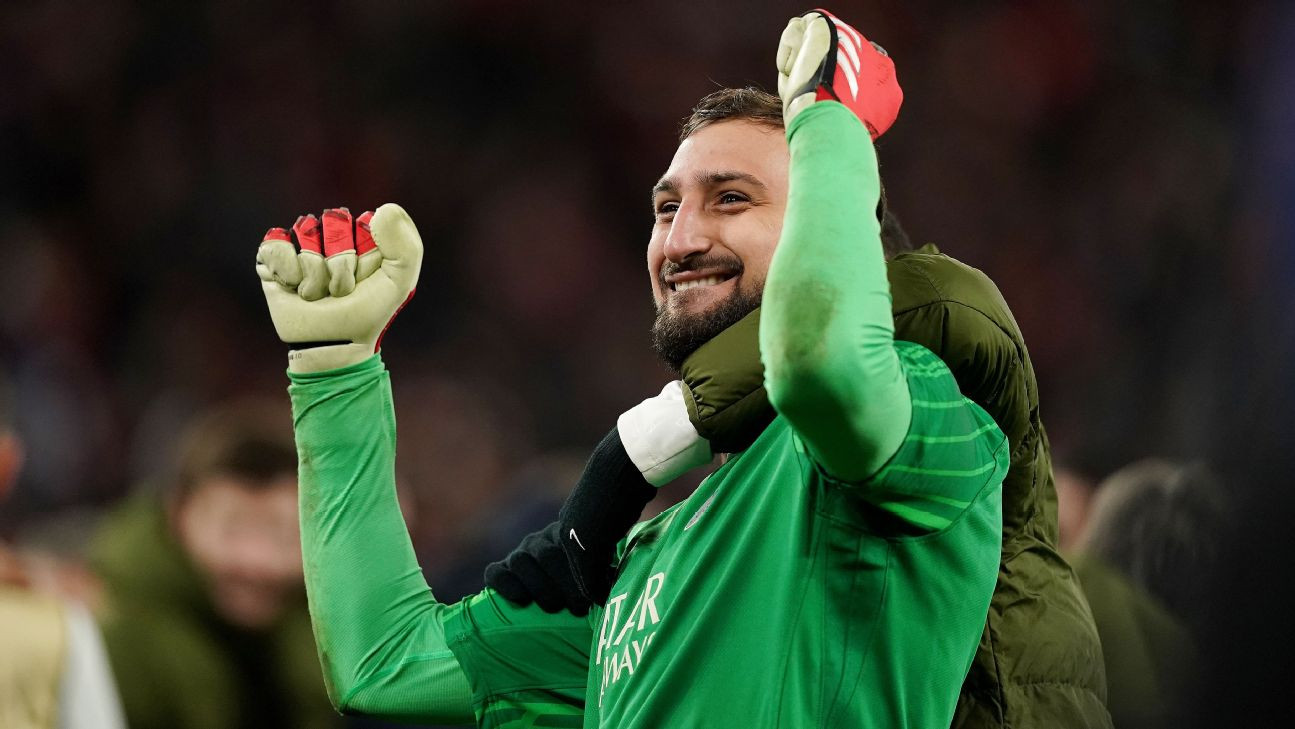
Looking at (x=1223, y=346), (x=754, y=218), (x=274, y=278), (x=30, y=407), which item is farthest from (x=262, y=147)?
(x=1223, y=346)

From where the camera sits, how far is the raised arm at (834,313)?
1129mm

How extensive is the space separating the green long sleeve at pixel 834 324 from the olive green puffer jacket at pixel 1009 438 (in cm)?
21

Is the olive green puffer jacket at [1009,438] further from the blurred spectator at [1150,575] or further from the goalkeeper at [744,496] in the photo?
the blurred spectator at [1150,575]

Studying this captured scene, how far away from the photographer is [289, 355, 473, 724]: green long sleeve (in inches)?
71.9

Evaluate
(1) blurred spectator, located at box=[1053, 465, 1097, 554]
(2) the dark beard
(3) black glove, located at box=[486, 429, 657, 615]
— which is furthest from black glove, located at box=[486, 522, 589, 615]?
(1) blurred spectator, located at box=[1053, 465, 1097, 554]

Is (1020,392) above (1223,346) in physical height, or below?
above

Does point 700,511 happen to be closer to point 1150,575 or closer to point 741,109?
point 741,109

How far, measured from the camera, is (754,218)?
172 centimetres

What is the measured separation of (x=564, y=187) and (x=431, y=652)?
8.18 feet

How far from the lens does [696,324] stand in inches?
67.1

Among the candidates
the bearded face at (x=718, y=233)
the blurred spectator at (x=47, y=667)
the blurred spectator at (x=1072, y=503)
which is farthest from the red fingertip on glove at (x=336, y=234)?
the blurred spectator at (x=1072, y=503)

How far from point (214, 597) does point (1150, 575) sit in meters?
2.27

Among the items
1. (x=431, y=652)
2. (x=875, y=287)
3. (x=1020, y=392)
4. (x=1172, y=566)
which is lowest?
(x=1172, y=566)

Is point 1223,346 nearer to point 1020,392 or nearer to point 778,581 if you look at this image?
point 1020,392
